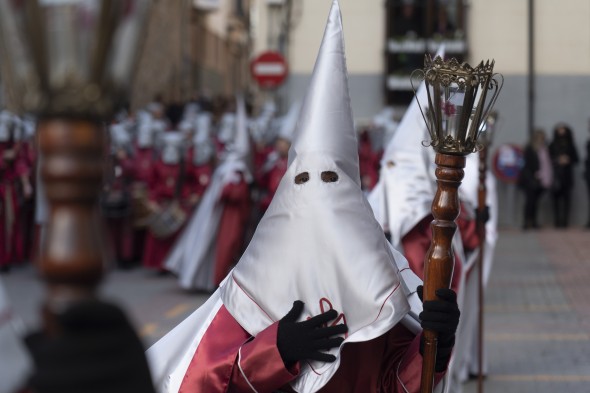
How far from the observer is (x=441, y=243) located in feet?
10.9

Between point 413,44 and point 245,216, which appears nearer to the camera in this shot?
point 245,216

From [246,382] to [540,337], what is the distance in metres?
6.56

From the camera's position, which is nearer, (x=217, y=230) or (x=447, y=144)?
(x=447, y=144)

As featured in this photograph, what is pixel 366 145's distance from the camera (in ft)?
59.7

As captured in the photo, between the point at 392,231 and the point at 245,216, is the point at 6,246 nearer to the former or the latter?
the point at 245,216

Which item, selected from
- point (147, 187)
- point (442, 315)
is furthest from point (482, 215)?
point (147, 187)

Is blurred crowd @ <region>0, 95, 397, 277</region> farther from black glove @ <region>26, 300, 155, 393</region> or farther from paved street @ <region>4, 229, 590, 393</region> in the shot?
black glove @ <region>26, 300, 155, 393</region>

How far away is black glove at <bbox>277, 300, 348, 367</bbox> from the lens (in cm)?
322

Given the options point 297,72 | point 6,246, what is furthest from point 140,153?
point 297,72

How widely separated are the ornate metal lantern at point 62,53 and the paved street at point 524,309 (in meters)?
4.90

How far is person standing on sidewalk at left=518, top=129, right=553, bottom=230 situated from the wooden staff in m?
16.4

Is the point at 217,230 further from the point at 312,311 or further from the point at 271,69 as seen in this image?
the point at 312,311

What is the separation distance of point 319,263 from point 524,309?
7991mm

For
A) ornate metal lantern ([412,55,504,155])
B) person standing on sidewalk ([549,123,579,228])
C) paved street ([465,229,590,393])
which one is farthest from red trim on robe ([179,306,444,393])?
person standing on sidewalk ([549,123,579,228])
